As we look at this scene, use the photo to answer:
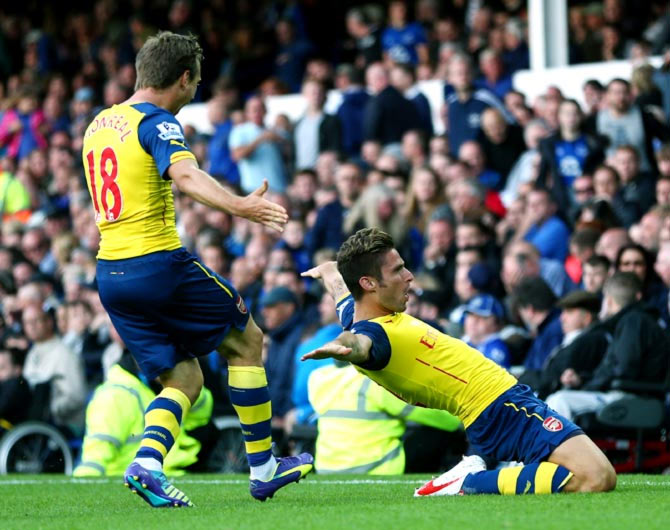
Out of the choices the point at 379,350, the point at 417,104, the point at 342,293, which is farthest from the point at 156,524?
the point at 417,104

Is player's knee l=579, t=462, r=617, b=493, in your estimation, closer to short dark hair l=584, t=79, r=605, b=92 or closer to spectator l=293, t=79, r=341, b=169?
short dark hair l=584, t=79, r=605, b=92

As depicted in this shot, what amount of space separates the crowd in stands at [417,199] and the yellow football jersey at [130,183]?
165 inches

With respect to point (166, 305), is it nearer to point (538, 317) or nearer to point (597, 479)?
point (597, 479)

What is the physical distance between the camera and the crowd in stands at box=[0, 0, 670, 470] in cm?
1149

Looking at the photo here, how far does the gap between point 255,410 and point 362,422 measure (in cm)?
296

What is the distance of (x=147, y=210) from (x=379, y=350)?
51.7 inches

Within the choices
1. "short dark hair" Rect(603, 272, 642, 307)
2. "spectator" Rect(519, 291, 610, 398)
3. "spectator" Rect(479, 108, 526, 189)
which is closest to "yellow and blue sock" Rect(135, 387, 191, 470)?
"spectator" Rect(519, 291, 610, 398)

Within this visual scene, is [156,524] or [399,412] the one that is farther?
[399,412]

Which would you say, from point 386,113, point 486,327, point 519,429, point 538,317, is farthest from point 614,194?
point 519,429

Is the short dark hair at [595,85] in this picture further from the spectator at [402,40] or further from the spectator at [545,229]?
the spectator at [402,40]

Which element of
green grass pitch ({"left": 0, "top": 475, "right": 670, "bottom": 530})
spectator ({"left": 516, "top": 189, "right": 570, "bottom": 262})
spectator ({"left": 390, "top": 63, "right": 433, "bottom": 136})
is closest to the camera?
green grass pitch ({"left": 0, "top": 475, "right": 670, "bottom": 530})

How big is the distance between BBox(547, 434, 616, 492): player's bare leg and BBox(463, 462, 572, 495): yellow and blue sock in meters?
0.03

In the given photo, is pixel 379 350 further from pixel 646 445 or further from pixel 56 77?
pixel 56 77

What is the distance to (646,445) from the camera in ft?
34.1
